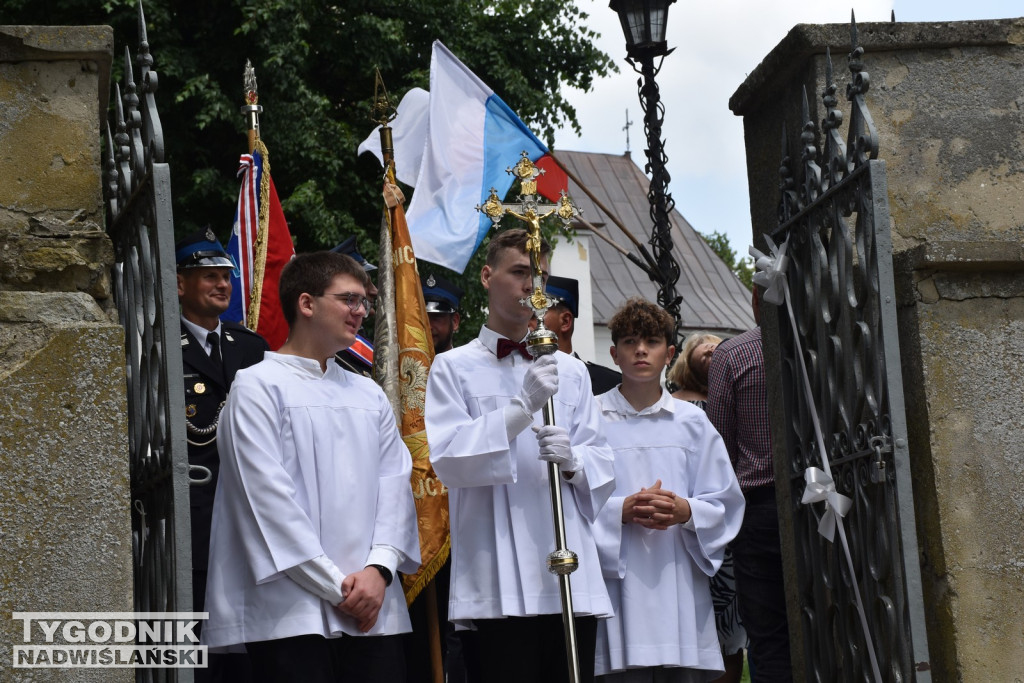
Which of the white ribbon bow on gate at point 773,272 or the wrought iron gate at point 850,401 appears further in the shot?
the white ribbon bow on gate at point 773,272

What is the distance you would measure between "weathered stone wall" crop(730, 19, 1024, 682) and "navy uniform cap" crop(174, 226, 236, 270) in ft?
8.45

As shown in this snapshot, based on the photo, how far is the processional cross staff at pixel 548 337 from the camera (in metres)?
4.50

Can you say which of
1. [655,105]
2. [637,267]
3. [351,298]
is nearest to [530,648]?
[351,298]

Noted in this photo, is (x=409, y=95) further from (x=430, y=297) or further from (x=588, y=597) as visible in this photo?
(x=588, y=597)

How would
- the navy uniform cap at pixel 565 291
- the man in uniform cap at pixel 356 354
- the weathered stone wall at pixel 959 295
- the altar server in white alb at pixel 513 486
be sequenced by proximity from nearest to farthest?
the weathered stone wall at pixel 959 295, the altar server in white alb at pixel 513 486, the navy uniform cap at pixel 565 291, the man in uniform cap at pixel 356 354

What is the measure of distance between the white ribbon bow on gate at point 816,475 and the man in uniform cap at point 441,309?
252 cm

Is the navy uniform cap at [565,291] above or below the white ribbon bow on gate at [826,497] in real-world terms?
above

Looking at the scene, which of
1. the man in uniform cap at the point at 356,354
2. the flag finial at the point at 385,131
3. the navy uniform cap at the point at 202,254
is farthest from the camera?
the man in uniform cap at the point at 356,354

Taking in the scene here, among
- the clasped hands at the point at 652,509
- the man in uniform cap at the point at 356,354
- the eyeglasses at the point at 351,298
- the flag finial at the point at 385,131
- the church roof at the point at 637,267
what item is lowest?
the clasped hands at the point at 652,509

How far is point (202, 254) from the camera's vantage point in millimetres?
6031

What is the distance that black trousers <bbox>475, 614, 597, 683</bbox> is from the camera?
470cm

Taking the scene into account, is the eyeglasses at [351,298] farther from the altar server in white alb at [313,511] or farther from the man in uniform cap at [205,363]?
the man in uniform cap at [205,363]

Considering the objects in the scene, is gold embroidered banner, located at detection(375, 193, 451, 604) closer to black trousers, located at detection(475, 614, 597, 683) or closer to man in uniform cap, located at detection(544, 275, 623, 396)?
man in uniform cap, located at detection(544, 275, 623, 396)

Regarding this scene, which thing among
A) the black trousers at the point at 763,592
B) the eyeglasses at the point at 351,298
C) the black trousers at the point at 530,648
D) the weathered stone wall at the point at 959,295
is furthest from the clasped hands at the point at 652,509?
the eyeglasses at the point at 351,298
